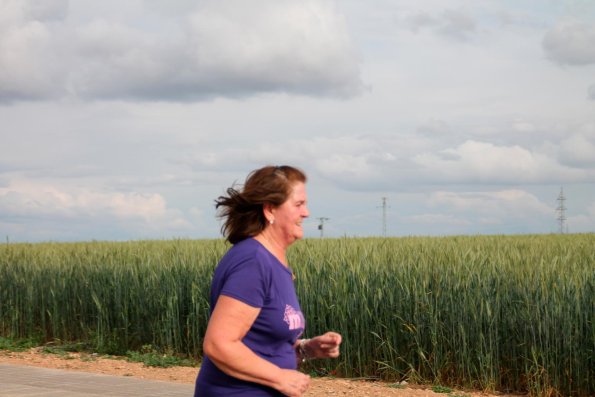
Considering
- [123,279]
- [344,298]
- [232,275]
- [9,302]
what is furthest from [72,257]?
[232,275]

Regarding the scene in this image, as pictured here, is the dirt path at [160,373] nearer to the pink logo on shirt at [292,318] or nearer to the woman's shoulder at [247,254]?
the pink logo on shirt at [292,318]

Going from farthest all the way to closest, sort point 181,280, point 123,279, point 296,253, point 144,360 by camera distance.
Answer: point 296,253 < point 123,279 < point 181,280 < point 144,360

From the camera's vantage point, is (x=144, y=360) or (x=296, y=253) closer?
(x=144, y=360)

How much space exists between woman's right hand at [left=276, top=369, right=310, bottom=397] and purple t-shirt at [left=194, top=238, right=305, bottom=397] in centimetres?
5

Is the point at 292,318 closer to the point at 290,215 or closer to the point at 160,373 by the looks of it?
the point at 290,215

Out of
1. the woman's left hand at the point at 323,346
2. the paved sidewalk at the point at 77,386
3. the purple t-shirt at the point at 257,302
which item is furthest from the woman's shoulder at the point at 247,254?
the paved sidewalk at the point at 77,386

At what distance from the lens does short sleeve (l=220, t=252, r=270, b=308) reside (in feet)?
10.4

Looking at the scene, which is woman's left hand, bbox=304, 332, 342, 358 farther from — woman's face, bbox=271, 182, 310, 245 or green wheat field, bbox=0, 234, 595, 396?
green wheat field, bbox=0, 234, 595, 396

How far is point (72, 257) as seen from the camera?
16547mm

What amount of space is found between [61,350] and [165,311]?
205cm

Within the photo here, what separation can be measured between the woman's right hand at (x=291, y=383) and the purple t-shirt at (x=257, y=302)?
54mm

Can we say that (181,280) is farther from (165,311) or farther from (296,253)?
(296,253)

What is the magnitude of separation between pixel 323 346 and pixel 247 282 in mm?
734

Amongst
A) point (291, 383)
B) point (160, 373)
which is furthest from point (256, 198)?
point (160, 373)
